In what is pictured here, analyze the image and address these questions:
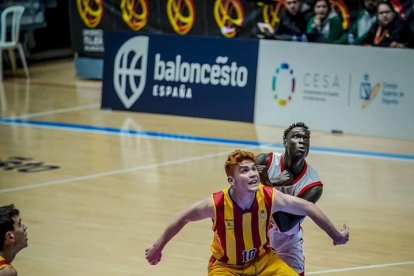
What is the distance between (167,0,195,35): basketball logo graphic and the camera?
65.2ft

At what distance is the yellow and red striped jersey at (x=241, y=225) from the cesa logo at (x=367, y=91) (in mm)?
8295

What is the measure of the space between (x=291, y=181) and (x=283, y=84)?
8311 millimetres

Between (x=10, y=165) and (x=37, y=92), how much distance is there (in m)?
6.40

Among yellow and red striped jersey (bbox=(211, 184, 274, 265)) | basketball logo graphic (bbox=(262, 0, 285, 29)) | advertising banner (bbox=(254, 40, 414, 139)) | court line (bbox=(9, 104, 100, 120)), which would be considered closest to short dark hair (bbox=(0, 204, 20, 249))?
yellow and red striped jersey (bbox=(211, 184, 274, 265))

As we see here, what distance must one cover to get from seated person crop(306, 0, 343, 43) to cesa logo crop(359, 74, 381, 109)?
184cm

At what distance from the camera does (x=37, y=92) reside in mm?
19344

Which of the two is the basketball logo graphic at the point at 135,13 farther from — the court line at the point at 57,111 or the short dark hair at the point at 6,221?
the short dark hair at the point at 6,221

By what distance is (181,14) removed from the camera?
20.0 meters

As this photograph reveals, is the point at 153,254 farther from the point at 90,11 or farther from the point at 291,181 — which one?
the point at 90,11

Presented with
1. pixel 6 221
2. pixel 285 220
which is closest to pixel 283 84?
pixel 285 220

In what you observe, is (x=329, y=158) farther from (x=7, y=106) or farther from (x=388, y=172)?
(x=7, y=106)

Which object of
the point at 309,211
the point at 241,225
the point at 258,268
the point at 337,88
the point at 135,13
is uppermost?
the point at 309,211

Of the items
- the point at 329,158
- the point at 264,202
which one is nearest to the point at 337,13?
the point at 329,158

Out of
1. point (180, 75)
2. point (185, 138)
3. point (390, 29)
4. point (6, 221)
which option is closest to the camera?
point (6, 221)
